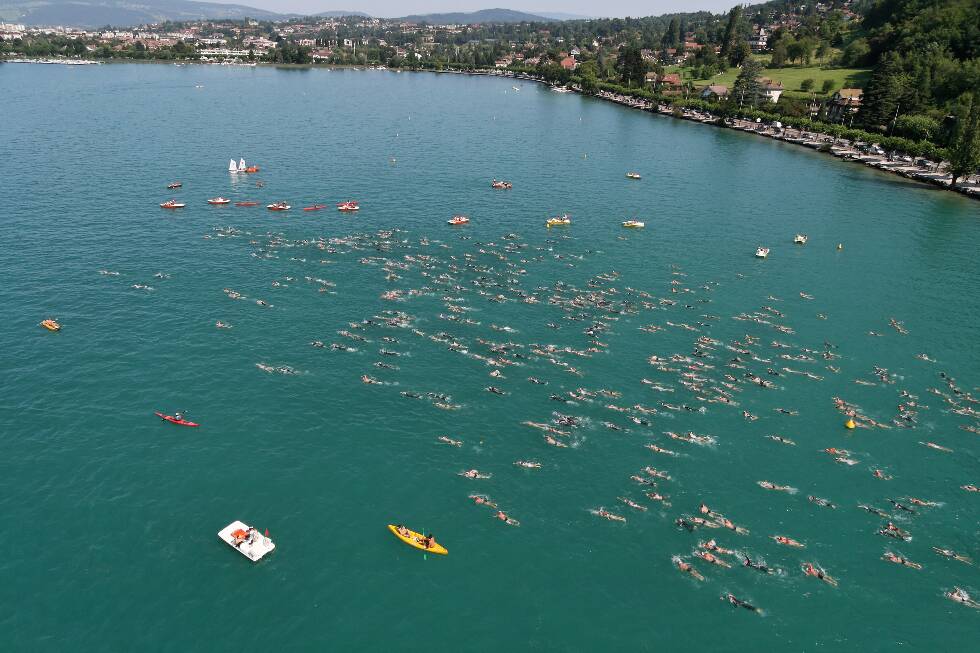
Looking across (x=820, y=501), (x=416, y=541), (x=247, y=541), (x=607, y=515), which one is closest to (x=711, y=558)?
(x=607, y=515)

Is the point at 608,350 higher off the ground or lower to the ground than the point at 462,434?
higher

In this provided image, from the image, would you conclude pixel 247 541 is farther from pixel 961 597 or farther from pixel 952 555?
pixel 952 555

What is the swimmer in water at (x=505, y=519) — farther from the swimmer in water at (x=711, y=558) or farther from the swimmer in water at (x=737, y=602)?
the swimmer in water at (x=737, y=602)

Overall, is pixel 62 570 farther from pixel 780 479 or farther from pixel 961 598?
pixel 961 598

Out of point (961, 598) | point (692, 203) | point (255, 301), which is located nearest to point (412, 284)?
point (255, 301)

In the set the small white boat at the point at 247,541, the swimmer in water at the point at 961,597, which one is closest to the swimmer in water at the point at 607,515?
the swimmer in water at the point at 961,597

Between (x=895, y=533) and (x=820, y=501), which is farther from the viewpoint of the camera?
(x=820, y=501)
